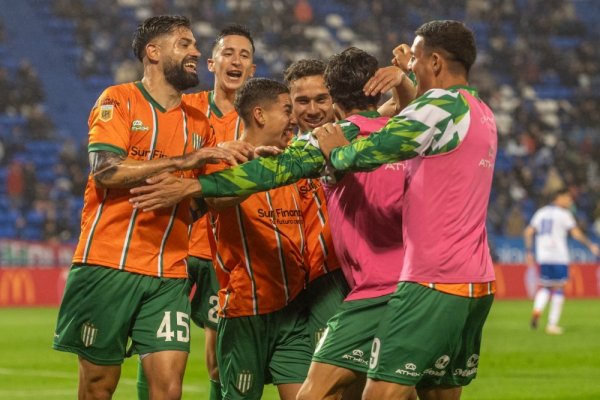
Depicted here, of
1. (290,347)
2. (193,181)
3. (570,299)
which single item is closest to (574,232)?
(570,299)

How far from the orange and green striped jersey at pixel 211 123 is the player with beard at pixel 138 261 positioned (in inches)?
40.9

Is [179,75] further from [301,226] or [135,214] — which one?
[301,226]

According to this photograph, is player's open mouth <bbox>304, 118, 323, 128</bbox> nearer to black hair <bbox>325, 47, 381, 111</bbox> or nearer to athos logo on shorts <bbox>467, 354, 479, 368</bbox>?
black hair <bbox>325, 47, 381, 111</bbox>

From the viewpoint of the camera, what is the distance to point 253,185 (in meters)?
5.54

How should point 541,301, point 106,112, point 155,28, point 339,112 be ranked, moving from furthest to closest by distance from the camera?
point 541,301 → point 155,28 → point 106,112 → point 339,112

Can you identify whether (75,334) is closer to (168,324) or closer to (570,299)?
(168,324)

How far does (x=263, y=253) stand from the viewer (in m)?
6.77

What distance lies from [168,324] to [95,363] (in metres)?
0.49

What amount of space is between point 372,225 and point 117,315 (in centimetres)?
164

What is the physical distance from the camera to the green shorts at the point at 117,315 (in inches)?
260

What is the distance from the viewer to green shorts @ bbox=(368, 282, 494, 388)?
530 cm

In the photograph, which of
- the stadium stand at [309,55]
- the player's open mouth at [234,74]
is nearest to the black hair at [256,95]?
the player's open mouth at [234,74]

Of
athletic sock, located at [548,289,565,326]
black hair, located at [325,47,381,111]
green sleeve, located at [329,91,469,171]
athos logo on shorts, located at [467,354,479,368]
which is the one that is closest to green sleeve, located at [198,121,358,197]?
green sleeve, located at [329,91,469,171]

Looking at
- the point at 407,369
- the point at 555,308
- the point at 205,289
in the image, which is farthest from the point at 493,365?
the point at 407,369
